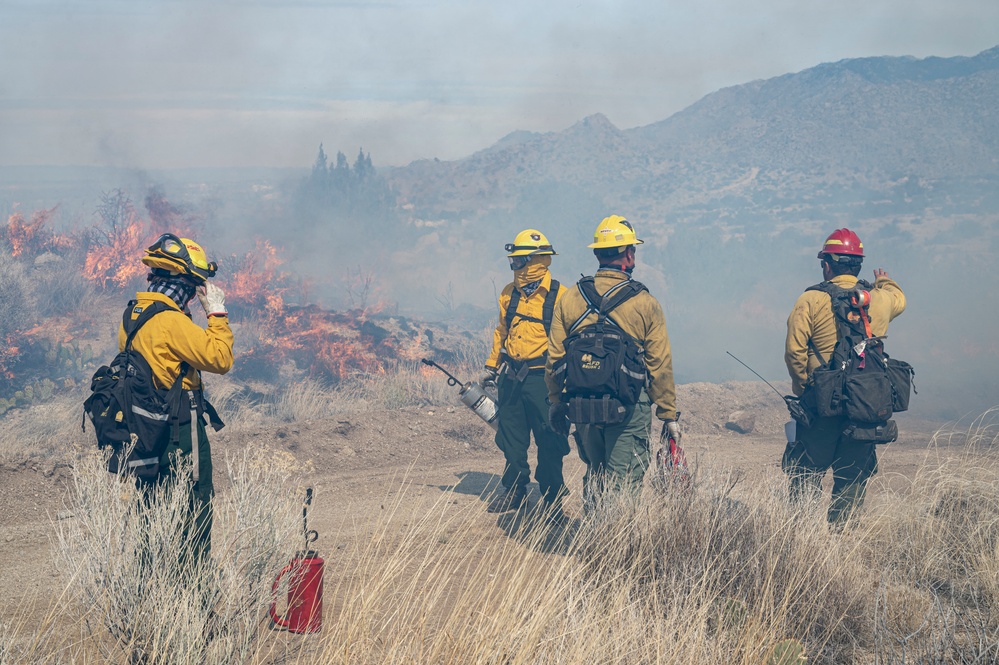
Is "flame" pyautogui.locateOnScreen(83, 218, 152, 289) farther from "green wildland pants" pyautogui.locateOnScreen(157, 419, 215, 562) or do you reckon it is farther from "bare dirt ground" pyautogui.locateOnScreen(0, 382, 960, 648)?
"green wildland pants" pyautogui.locateOnScreen(157, 419, 215, 562)

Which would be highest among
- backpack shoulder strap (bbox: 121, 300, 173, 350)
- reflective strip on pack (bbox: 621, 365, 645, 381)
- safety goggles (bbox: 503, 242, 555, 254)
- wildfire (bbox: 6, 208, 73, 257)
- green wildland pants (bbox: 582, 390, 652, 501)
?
wildfire (bbox: 6, 208, 73, 257)

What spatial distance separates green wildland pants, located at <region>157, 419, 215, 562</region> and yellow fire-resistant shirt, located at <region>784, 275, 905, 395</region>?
3.84 m

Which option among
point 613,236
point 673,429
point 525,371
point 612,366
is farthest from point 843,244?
point 525,371

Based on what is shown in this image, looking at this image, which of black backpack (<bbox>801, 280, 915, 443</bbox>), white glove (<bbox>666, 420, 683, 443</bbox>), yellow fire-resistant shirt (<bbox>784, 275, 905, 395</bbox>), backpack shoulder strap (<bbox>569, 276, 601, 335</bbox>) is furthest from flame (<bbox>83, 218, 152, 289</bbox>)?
black backpack (<bbox>801, 280, 915, 443</bbox>)

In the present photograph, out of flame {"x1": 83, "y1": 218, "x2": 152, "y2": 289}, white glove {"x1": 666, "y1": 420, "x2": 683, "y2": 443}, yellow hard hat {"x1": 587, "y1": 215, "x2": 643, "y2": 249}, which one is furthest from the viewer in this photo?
flame {"x1": 83, "y1": 218, "x2": 152, "y2": 289}

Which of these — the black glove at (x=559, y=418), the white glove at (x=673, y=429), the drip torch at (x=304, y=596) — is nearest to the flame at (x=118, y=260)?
the black glove at (x=559, y=418)

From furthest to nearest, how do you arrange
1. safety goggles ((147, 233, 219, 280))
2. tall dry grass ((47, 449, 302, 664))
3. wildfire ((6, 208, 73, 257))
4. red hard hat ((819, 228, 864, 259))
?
wildfire ((6, 208, 73, 257)) < red hard hat ((819, 228, 864, 259)) < safety goggles ((147, 233, 219, 280)) < tall dry grass ((47, 449, 302, 664))

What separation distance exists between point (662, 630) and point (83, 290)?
1621 cm

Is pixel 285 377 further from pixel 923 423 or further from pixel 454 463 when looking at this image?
pixel 923 423

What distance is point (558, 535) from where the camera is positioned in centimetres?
593

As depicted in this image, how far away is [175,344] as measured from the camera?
396 centimetres

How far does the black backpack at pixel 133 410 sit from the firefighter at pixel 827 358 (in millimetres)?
4031

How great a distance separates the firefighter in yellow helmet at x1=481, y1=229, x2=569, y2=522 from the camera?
6641 mm

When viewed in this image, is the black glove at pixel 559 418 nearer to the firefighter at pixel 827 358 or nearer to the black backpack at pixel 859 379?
the firefighter at pixel 827 358
